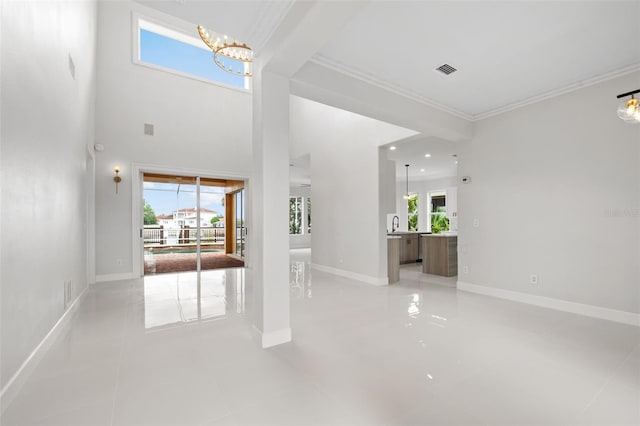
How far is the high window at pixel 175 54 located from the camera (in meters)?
6.35

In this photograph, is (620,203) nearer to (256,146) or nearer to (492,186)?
(492,186)

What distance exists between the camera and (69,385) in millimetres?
2051

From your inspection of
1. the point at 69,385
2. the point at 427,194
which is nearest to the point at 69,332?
the point at 69,385

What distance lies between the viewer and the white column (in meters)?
2.71

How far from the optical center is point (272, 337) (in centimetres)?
271

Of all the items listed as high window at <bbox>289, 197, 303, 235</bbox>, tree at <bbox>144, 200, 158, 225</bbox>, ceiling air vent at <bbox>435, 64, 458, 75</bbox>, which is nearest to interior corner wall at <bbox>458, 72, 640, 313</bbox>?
ceiling air vent at <bbox>435, 64, 458, 75</bbox>

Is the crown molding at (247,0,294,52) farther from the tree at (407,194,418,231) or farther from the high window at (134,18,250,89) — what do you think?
the tree at (407,194,418,231)

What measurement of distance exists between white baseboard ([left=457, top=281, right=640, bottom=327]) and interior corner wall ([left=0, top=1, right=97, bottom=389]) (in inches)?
213

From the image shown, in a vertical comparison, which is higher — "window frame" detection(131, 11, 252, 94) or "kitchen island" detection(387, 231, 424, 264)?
"window frame" detection(131, 11, 252, 94)

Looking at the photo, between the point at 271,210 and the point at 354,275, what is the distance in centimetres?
350

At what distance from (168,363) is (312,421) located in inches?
54.9

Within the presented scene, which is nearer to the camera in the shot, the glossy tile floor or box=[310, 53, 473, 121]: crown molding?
the glossy tile floor

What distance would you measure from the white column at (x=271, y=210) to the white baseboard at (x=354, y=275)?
9.28ft

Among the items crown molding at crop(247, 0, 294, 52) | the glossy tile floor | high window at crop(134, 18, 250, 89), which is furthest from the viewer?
high window at crop(134, 18, 250, 89)
